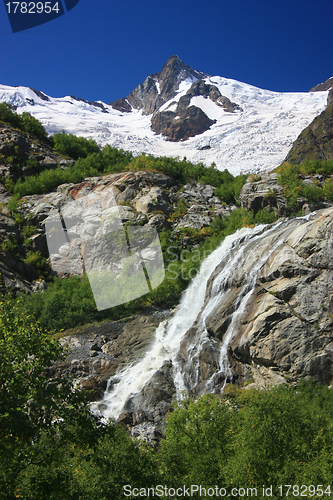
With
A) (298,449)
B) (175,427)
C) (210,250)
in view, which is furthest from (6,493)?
(210,250)

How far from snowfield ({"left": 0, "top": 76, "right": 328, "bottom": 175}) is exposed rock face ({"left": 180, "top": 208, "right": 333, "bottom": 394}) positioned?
6313 centimetres

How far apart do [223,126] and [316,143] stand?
35.3 metres

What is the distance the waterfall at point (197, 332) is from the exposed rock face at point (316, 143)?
200 ft

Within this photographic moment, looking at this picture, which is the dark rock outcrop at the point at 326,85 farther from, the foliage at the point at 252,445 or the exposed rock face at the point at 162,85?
the foliage at the point at 252,445

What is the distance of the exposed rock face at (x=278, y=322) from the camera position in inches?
536

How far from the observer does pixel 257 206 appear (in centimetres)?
3073

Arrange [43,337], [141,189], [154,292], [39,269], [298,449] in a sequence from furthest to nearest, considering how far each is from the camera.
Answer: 1. [141,189]
2. [39,269]
3. [154,292]
4. [298,449]
5. [43,337]

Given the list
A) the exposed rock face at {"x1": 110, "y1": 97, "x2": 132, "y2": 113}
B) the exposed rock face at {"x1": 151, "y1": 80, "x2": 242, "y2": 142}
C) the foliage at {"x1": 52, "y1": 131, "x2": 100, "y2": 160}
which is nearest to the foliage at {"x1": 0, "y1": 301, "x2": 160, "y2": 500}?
the foliage at {"x1": 52, "y1": 131, "x2": 100, "y2": 160}

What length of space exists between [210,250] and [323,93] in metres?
105

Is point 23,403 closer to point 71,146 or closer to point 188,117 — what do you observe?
point 71,146

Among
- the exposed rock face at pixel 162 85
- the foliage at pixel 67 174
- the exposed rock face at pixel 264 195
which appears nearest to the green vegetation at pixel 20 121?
the foliage at pixel 67 174

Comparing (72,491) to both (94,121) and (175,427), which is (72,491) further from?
(94,121)

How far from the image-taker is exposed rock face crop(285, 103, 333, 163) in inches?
3000

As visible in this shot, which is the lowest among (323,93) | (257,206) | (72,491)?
(72,491)
